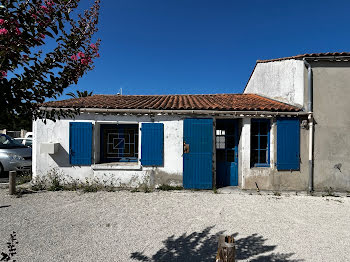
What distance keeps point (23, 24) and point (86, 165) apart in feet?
16.0

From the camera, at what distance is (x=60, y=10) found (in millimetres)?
1434

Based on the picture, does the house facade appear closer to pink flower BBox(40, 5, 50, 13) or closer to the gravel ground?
the gravel ground

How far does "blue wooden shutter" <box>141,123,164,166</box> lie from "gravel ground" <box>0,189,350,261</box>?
3.38 feet

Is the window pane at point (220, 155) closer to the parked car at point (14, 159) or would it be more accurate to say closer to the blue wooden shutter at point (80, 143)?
the blue wooden shutter at point (80, 143)

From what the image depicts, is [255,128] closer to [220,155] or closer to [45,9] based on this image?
[220,155]

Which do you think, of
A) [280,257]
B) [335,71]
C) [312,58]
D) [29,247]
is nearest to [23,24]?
[29,247]

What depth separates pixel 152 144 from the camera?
216 inches

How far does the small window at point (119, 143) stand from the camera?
19.5ft

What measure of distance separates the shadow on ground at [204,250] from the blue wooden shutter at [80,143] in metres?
3.77

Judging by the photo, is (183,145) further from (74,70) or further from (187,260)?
(74,70)

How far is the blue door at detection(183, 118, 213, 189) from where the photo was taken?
5.50 meters

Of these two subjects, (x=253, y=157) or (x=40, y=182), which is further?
(x=253, y=157)

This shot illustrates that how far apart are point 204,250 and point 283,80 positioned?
20.9ft

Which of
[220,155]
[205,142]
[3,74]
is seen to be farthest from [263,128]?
[3,74]
